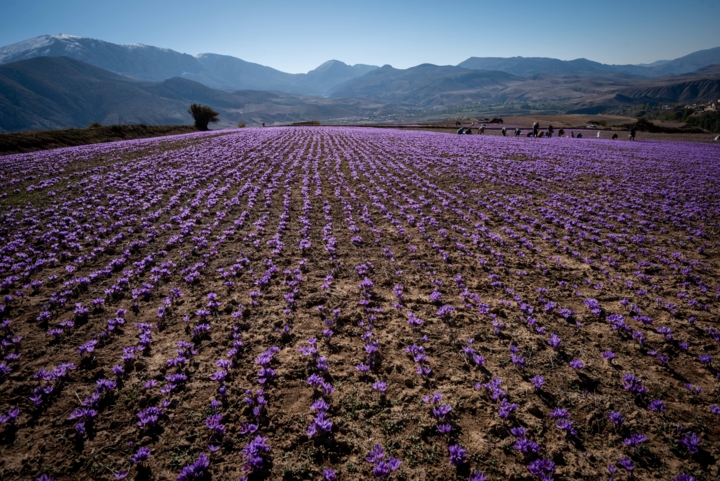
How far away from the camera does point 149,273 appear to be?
400 inches

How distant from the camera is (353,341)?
24.4ft

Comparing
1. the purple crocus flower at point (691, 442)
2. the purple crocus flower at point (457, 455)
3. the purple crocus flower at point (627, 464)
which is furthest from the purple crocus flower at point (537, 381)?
the purple crocus flower at point (457, 455)

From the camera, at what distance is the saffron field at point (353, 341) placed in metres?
4.95

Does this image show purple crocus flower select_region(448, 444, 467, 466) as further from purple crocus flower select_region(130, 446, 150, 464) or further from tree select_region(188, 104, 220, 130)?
tree select_region(188, 104, 220, 130)

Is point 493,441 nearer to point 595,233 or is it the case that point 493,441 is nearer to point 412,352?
point 412,352

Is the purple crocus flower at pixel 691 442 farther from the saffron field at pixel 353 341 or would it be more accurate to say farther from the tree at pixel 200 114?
the tree at pixel 200 114

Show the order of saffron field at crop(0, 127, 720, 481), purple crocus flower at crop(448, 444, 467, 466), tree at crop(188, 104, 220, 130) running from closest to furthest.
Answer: purple crocus flower at crop(448, 444, 467, 466) < saffron field at crop(0, 127, 720, 481) < tree at crop(188, 104, 220, 130)

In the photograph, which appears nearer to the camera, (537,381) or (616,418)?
(616,418)

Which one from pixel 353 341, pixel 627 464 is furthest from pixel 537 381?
Result: pixel 353 341

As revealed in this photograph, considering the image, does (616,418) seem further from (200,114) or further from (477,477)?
(200,114)

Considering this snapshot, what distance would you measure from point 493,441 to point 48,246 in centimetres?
1568

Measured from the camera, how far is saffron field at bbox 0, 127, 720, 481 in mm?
4945

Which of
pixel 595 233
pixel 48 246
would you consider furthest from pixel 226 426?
pixel 595 233

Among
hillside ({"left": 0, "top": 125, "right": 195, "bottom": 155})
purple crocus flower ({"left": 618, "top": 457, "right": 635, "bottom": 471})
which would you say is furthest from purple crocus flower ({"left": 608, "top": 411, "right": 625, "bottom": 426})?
hillside ({"left": 0, "top": 125, "right": 195, "bottom": 155})
